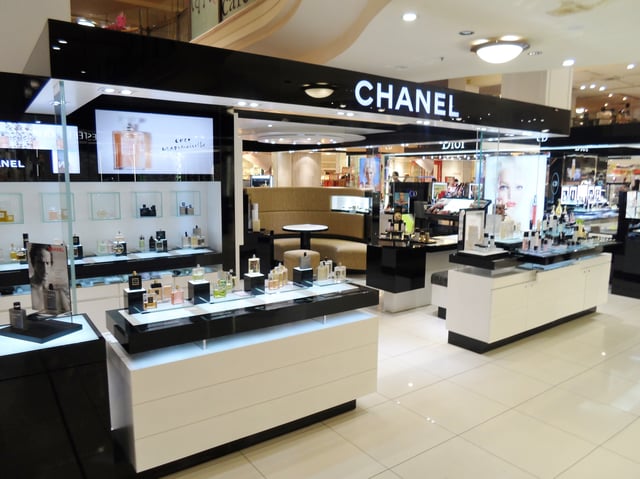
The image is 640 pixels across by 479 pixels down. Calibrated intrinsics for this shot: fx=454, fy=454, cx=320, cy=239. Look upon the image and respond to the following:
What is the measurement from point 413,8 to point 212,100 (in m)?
1.75

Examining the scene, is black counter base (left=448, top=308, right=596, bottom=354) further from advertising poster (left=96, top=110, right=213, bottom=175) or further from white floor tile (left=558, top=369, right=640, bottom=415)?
advertising poster (left=96, top=110, right=213, bottom=175)

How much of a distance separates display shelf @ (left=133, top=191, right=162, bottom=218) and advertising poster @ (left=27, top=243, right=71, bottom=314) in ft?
8.20

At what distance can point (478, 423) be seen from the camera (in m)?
3.50

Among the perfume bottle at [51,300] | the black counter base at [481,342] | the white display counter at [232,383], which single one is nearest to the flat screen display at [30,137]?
the perfume bottle at [51,300]

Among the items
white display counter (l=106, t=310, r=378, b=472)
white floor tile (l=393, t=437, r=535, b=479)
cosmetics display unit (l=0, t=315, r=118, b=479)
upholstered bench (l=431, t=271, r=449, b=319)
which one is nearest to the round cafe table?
upholstered bench (l=431, t=271, r=449, b=319)

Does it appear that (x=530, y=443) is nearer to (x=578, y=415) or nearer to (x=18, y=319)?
(x=578, y=415)

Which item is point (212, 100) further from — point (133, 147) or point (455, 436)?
point (455, 436)

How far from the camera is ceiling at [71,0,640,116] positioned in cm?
360

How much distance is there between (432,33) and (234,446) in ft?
12.8

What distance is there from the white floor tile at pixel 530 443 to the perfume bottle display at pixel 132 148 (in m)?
4.14

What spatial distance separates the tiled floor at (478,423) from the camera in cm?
295

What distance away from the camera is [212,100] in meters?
3.52

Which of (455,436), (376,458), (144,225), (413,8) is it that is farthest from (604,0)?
(144,225)

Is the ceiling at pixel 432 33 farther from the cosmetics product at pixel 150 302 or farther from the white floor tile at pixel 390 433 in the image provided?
the white floor tile at pixel 390 433
